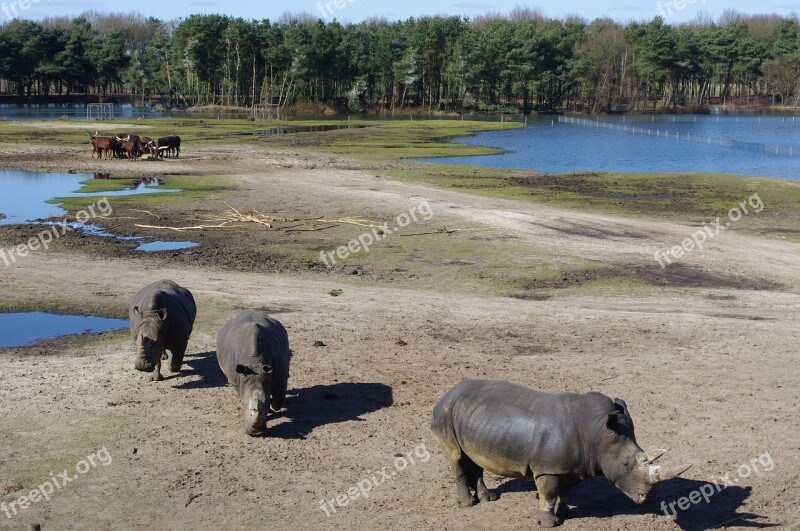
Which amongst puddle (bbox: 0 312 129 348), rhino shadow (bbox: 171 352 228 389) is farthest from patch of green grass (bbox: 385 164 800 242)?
puddle (bbox: 0 312 129 348)

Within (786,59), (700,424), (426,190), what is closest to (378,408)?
(700,424)

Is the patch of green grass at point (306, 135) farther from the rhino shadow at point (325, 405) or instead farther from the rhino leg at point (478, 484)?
the rhino leg at point (478, 484)

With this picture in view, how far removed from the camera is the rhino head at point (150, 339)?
1419 cm

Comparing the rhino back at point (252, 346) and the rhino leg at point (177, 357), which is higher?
the rhino back at point (252, 346)

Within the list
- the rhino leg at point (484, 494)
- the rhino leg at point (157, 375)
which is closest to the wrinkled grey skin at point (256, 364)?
the rhino leg at point (157, 375)

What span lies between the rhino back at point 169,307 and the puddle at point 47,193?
41.1ft

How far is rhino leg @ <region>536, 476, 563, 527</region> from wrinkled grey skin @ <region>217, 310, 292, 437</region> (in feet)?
14.1

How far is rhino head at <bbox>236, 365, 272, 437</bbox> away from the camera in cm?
1234

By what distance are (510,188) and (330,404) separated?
30777 mm

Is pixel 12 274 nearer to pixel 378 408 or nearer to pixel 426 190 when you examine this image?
pixel 378 408

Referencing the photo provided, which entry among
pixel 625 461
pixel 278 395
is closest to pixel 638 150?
pixel 278 395

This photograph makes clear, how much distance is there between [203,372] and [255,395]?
3.54 metres

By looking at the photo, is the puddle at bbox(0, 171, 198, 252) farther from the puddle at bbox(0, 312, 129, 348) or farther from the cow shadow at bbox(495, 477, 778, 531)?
the cow shadow at bbox(495, 477, 778, 531)

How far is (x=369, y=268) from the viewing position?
982 inches
